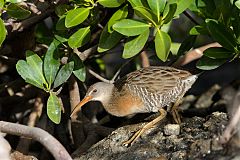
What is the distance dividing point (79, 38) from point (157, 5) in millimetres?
650

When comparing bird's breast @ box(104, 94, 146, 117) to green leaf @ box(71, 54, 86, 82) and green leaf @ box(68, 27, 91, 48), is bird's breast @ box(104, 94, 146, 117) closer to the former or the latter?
green leaf @ box(71, 54, 86, 82)

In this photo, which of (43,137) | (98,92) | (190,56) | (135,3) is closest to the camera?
(43,137)

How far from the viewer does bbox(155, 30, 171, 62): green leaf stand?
12.3 ft

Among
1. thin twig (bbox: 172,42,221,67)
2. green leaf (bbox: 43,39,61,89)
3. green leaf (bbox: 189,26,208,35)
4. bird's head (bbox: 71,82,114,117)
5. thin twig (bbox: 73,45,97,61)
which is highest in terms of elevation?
green leaf (bbox: 189,26,208,35)

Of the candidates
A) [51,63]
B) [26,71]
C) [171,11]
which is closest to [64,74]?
[51,63]

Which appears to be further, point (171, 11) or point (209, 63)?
point (209, 63)

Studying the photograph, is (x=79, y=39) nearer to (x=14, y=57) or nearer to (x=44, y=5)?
(x=44, y=5)

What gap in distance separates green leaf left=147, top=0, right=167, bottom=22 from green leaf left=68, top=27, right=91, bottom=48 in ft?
1.91

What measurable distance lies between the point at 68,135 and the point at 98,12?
1461mm

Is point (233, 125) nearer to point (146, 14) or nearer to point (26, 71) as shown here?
point (146, 14)

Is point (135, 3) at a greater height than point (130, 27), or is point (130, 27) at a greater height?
point (135, 3)

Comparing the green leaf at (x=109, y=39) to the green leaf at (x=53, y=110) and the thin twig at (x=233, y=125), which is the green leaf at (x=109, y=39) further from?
the thin twig at (x=233, y=125)

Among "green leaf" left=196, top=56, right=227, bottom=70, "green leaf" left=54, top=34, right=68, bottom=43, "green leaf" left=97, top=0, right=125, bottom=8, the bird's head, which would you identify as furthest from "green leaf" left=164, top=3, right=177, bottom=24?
the bird's head

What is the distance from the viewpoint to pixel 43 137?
3658mm
